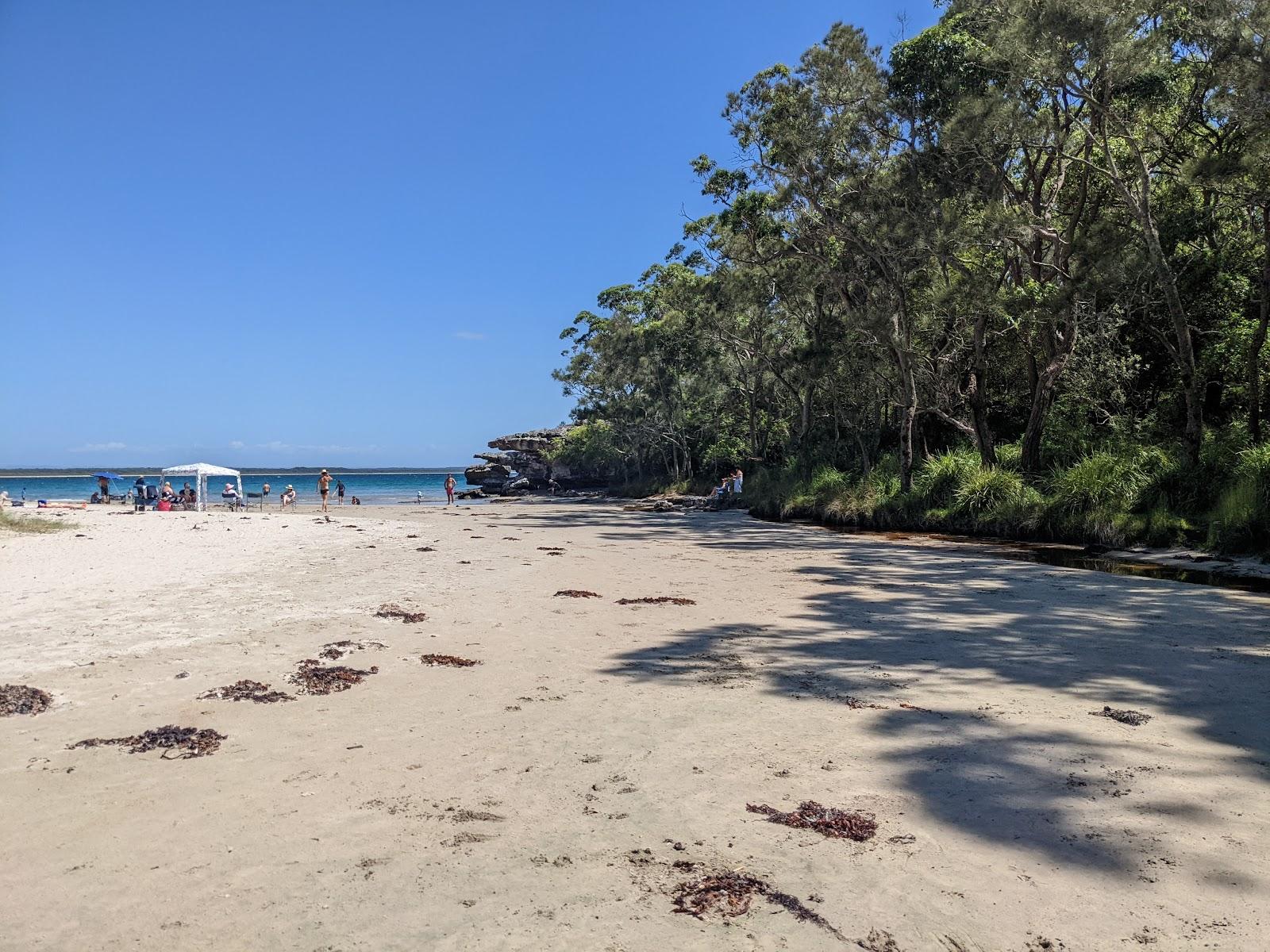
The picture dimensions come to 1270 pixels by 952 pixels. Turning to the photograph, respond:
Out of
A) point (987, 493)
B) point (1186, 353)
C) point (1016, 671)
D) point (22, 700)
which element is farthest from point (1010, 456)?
point (22, 700)

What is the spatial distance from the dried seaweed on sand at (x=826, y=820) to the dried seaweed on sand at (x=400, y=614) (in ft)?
18.0

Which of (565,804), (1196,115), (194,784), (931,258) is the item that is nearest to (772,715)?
(565,804)

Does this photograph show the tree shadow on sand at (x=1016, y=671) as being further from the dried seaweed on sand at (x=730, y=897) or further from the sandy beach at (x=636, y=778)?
the dried seaweed on sand at (x=730, y=897)

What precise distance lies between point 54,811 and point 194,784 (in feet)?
1.93

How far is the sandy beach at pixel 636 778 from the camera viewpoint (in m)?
2.95

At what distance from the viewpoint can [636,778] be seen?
167 inches

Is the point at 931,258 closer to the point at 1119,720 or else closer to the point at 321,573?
the point at 321,573

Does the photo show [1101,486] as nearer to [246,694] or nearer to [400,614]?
[400,614]

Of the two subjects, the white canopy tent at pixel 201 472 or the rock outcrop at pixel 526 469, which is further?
the rock outcrop at pixel 526 469

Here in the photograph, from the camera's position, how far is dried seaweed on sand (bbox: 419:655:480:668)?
6695 millimetres

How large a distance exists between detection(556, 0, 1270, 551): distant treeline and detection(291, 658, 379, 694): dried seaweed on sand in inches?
585

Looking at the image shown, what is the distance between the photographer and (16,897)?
3088mm

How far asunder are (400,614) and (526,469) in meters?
68.5

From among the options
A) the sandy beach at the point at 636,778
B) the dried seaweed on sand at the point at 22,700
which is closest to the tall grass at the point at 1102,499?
the sandy beach at the point at 636,778
